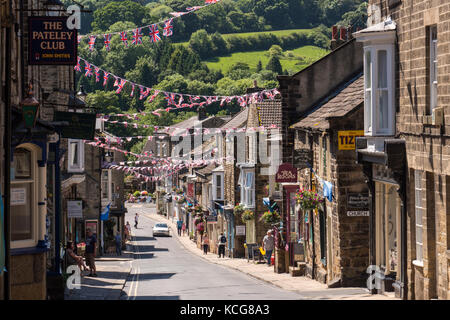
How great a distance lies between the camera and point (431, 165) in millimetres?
16875

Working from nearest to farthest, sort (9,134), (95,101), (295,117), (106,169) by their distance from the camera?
(9,134) → (295,117) → (106,169) → (95,101)

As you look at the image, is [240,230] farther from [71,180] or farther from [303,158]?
[303,158]

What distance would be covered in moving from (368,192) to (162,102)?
111920mm

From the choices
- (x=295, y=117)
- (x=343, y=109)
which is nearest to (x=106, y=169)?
(x=295, y=117)

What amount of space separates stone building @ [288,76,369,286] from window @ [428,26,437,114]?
678 cm

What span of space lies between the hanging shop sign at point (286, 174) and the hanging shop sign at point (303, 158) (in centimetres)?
226

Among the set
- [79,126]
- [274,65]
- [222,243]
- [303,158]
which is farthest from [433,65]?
[274,65]

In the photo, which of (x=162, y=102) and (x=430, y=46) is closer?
(x=430, y=46)

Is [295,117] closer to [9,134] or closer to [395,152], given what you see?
[395,152]

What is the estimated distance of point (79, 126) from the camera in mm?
24094

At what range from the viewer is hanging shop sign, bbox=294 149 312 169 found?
95.9 ft

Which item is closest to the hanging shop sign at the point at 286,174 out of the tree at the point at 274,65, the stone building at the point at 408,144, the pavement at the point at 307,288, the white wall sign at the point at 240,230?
the pavement at the point at 307,288

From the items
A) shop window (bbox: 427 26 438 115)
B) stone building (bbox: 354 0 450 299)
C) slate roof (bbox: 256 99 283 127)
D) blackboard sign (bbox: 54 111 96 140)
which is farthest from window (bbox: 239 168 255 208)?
shop window (bbox: 427 26 438 115)

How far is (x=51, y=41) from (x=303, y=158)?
1158cm
